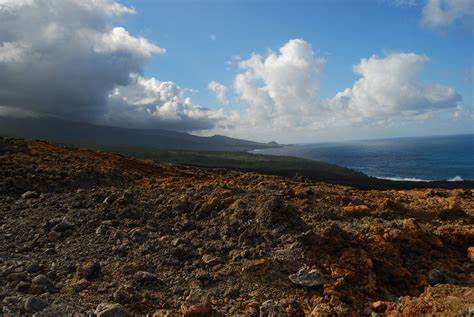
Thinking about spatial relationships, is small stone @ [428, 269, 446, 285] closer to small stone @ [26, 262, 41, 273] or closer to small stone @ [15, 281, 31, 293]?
small stone @ [15, 281, 31, 293]

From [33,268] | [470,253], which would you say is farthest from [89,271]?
[470,253]

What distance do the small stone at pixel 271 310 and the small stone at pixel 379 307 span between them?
208cm

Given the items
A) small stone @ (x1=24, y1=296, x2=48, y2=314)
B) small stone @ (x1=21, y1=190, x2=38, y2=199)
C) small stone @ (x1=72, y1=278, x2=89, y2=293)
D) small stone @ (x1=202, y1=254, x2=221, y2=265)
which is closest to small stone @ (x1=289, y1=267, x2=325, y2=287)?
small stone @ (x1=202, y1=254, x2=221, y2=265)

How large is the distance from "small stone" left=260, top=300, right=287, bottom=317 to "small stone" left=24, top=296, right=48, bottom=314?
5093 millimetres

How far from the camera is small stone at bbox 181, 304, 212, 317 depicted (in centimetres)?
796

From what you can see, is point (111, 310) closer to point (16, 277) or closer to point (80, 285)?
point (80, 285)

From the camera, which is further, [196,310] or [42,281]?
[42,281]

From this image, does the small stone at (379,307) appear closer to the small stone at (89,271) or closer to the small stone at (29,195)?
the small stone at (89,271)

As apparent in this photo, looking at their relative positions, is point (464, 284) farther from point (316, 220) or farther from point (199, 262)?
point (199, 262)

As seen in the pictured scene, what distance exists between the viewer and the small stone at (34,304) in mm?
8132

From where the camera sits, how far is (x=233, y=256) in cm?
1052

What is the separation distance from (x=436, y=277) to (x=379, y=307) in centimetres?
247

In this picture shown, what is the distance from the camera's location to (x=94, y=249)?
1164cm

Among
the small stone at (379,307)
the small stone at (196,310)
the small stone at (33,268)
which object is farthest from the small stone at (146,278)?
the small stone at (379,307)
